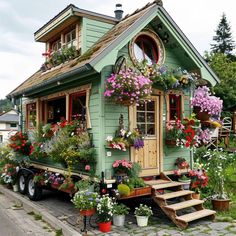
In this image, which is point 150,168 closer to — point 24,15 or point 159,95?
point 159,95

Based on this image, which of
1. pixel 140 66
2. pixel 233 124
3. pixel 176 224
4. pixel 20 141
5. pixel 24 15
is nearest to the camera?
pixel 176 224

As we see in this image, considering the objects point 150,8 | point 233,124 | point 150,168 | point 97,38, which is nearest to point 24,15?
point 97,38

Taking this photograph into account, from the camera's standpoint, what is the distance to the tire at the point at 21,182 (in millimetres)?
10391

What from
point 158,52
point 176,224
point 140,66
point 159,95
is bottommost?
point 176,224

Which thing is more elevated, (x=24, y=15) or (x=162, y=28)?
(x=24, y=15)

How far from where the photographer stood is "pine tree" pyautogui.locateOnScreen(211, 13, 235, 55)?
149 feet

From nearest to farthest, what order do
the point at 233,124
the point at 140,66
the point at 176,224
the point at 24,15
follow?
1. the point at 176,224
2. the point at 140,66
3. the point at 24,15
4. the point at 233,124

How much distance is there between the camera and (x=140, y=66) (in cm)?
769

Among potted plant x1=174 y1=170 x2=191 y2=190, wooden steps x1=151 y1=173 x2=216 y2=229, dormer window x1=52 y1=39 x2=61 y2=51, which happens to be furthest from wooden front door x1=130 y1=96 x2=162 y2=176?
dormer window x1=52 y1=39 x2=61 y2=51

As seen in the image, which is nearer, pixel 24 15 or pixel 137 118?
pixel 137 118

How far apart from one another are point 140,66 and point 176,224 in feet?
12.1

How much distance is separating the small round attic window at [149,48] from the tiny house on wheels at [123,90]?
0.09 feet

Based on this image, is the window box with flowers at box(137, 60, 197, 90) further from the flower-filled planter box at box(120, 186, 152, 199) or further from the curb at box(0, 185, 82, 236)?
the curb at box(0, 185, 82, 236)

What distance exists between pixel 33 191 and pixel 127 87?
16.0 ft
